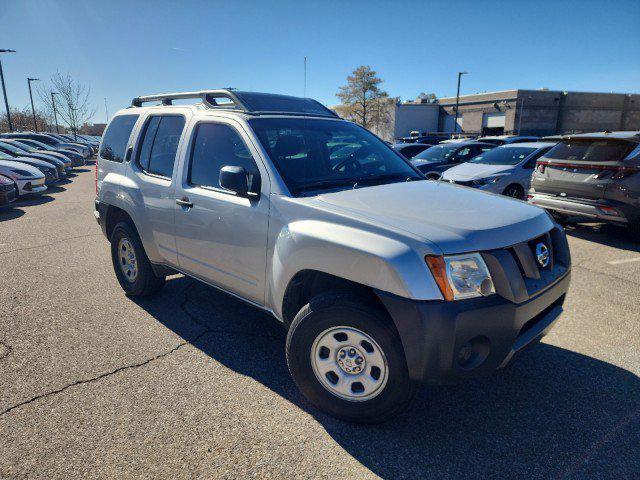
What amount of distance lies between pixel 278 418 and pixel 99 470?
3.26ft

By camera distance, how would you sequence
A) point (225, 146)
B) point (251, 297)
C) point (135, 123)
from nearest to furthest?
point (251, 297) → point (225, 146) → point (135, 123)

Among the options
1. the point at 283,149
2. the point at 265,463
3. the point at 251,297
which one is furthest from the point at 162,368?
the point at 283,149

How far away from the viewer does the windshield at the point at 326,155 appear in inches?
121

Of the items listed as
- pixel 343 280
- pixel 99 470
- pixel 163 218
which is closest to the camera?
pixel 99 470

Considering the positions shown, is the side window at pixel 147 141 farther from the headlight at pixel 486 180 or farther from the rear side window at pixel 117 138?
the headlight at pixel 486 180

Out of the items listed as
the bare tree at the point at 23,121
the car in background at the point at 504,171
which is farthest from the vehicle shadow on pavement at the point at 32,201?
the bare tree at the point at 23,121

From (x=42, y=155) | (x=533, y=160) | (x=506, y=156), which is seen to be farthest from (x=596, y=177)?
(x=42, y=155)

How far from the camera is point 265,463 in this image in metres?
2.32

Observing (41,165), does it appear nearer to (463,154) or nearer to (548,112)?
(463,154)

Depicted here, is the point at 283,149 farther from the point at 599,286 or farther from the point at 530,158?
the point at 530,158

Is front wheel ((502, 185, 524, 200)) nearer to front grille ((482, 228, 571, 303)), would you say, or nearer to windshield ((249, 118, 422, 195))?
windshield ((249, 118, 422, 195))

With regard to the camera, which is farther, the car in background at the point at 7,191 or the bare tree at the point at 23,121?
the bare tree at the point at 23,121

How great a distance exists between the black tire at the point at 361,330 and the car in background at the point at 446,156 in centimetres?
990

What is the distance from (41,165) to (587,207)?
1518cm
